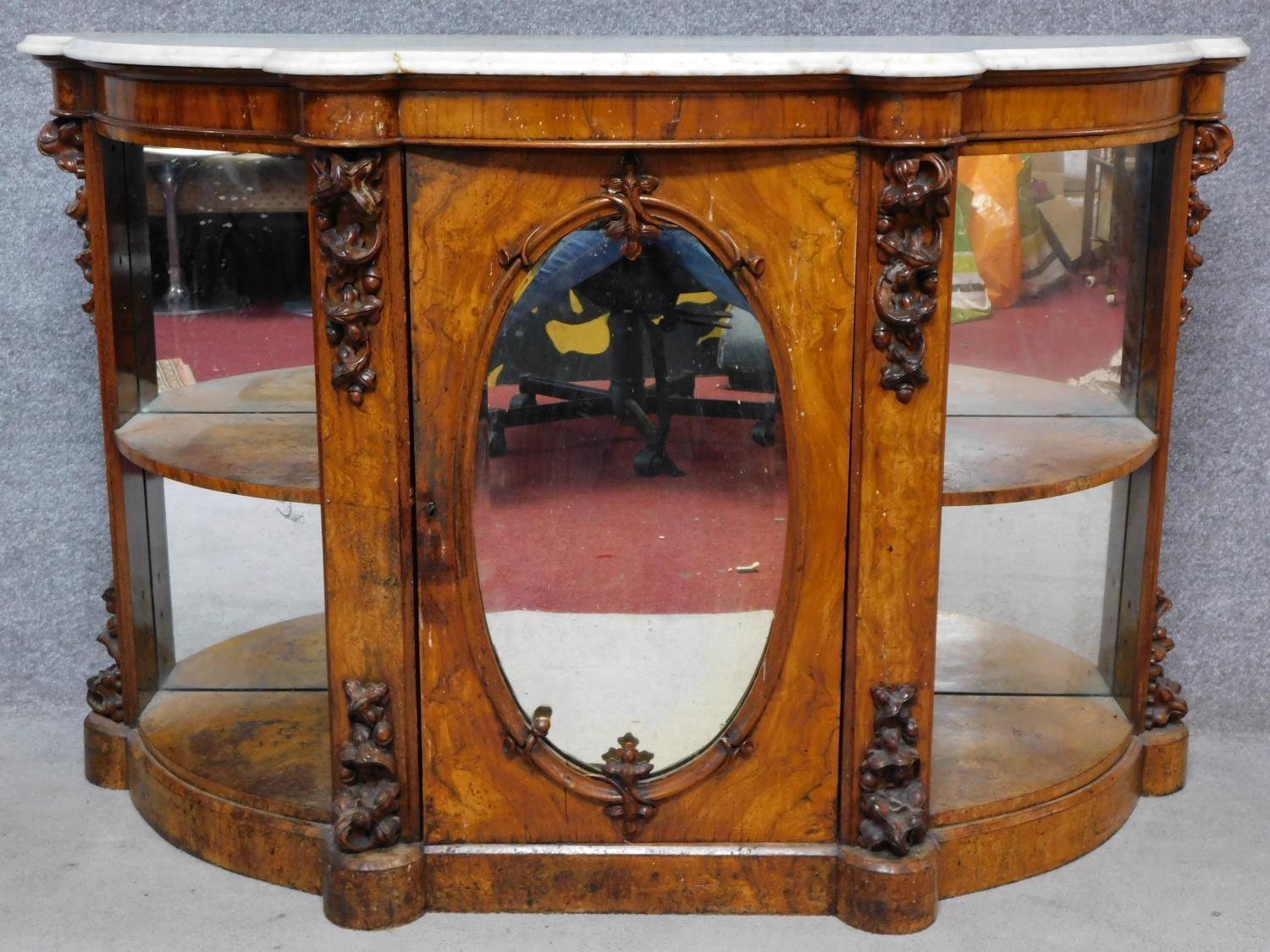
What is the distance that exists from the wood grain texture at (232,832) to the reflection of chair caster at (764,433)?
0.63 meters

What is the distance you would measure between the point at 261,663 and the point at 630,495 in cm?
61

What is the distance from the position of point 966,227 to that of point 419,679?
0.72m

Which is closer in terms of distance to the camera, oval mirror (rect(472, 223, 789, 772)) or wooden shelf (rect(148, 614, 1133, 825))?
oval mirror (rect(472, 223, 789, 772))

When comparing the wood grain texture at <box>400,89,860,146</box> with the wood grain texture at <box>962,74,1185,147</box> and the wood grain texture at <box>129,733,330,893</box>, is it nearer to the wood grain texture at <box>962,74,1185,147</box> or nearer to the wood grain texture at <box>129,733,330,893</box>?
the wood grain texture at <box>962,74,1185,147</box>

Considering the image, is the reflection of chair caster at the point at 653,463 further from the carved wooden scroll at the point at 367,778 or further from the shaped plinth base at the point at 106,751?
the shaped plinth base at the point at 106,751

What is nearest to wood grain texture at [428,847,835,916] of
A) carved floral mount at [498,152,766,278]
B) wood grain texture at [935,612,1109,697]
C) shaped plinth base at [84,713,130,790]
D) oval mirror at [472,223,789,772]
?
oval mirror at [472,223,789,772]

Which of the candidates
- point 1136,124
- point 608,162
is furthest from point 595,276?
point 1136,124

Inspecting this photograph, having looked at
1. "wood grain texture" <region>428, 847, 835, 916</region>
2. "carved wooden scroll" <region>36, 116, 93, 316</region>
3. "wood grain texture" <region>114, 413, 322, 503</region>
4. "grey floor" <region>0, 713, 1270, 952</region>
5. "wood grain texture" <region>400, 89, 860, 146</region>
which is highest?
"wood grain texture" <region>400, 89, 860, 146</region>

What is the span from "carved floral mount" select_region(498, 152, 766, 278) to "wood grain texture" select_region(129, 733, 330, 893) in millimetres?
680

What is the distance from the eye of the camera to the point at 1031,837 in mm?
2074

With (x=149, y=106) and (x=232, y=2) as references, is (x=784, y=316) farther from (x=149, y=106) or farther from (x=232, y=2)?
(x=232, y=2)

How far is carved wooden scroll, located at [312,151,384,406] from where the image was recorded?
1.75 meters

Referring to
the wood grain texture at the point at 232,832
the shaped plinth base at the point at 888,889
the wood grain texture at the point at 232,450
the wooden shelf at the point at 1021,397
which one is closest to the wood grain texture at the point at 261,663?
the wood grain texture at the point at 232,832

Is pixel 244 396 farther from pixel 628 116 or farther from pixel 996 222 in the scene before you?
pixel 996 222
